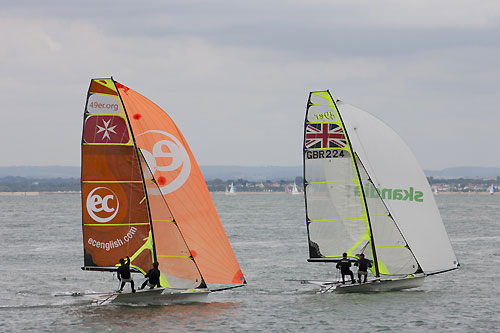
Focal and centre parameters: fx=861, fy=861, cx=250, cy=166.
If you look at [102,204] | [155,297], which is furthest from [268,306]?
[102,204]

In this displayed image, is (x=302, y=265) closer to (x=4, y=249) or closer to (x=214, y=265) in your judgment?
(x=214, y=265)

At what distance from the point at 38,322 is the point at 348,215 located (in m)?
10.1

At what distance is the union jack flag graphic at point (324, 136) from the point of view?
88.5 feet

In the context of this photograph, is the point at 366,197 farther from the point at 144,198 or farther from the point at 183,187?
the point at 144,198

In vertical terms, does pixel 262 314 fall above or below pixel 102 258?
below

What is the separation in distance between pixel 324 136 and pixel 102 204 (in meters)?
7.41

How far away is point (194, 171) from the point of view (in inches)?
966

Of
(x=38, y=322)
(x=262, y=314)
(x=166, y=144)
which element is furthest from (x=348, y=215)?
(x=38, y=322)

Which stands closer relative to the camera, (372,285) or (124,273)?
(124,273)

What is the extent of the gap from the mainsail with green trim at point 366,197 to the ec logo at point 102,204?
6419 mm

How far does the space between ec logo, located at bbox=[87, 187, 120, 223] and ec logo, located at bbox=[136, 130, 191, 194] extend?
1.35 meters

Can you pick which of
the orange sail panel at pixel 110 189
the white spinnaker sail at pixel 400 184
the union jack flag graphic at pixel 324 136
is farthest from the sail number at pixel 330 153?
the orange sail panel at pixel 110 189

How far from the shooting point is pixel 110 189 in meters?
Result: 24.1

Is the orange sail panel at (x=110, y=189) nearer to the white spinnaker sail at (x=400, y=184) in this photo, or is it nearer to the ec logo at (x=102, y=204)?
the ec logo at (x=102, y=204)
